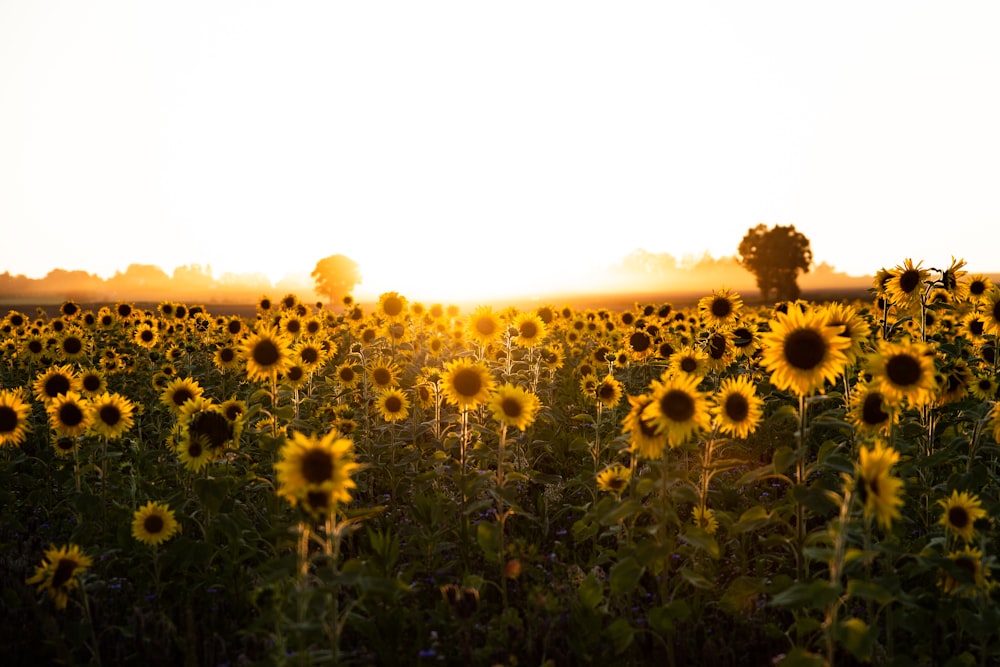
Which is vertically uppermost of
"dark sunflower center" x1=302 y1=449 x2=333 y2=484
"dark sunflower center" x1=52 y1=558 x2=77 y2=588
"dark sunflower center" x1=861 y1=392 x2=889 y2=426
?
"dark sunflower center" x1=861 y1=392 x2=889 y2=426

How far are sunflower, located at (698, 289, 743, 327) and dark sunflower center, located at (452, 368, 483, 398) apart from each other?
4897 mm

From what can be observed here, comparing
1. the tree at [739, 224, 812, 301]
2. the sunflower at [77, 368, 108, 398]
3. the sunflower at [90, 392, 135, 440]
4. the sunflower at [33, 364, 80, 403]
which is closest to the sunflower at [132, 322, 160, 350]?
the sunflower at [77, 368, 108, 398]

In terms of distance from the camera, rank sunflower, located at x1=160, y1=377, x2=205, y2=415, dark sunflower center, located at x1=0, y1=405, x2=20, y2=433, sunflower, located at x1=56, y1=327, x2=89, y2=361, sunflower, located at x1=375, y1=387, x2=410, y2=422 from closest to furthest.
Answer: dark sunflower center, located at x1=0, y1=405, x2=20, y2=433 → sunflower, located at x1=160, y1=377, x2=205, y2=415 → sunflower, located at x1=375, y1=387, x2=410, y2=422 → sunflower, located at x1=56, y1=327, x2=89, y2=361

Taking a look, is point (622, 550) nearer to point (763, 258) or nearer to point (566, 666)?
point (566, 666)

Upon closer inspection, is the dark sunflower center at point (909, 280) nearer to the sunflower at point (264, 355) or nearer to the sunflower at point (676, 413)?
the sunflower at point (676, 413)

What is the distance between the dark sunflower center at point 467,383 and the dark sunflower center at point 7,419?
13.5ft

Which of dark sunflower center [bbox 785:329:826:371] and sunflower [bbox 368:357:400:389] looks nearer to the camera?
dark sunflower center [bbox 785:329:826:371]

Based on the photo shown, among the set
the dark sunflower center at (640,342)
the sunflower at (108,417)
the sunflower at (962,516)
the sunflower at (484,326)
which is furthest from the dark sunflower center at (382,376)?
the sunflower at (962,516)

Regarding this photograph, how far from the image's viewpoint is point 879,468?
11.3 ft

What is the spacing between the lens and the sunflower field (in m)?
3.99

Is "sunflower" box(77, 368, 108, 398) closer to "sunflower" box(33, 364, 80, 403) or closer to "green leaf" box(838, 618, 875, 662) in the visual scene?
"sunflower" box(33, 364, 80, 403)

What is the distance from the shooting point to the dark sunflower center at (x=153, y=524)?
17.3 feet

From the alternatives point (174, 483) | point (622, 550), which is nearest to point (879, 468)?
point (622, 550)

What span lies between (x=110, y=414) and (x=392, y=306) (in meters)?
6.02
